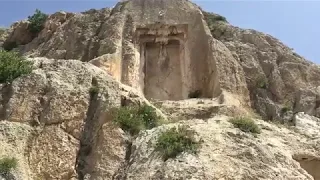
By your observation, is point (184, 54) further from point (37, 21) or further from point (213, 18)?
point (37, 21)

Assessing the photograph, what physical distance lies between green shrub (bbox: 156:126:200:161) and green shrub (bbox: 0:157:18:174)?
3.74m

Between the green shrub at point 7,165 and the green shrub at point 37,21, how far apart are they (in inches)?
718

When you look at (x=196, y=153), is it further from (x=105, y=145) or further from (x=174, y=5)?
(x=174, y=5)

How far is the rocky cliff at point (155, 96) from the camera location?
12.4m

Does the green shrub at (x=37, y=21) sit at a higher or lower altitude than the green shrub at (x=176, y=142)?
higher

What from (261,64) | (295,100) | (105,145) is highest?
(261,64)

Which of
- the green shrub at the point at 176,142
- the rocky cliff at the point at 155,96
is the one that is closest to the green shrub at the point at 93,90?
the rocky cliff at the point at 155,96

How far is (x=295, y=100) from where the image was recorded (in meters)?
22.7

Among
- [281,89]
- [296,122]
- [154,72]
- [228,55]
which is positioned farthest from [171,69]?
[296,122]

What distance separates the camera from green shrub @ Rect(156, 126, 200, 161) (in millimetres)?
12094

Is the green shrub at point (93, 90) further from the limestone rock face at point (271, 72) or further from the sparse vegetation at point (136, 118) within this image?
the limestone rock face at point (271, 72)

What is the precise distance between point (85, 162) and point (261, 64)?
13.7m

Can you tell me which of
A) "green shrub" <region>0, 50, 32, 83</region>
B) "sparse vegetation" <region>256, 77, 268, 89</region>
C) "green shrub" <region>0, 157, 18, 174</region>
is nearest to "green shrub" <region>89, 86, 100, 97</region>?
"green shrub" <region>0, 50, 32, 83</region>

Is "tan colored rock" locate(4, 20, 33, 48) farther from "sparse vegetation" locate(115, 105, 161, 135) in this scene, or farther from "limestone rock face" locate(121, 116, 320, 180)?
"limestone rock face" locate(121, 116, 320, 180)
